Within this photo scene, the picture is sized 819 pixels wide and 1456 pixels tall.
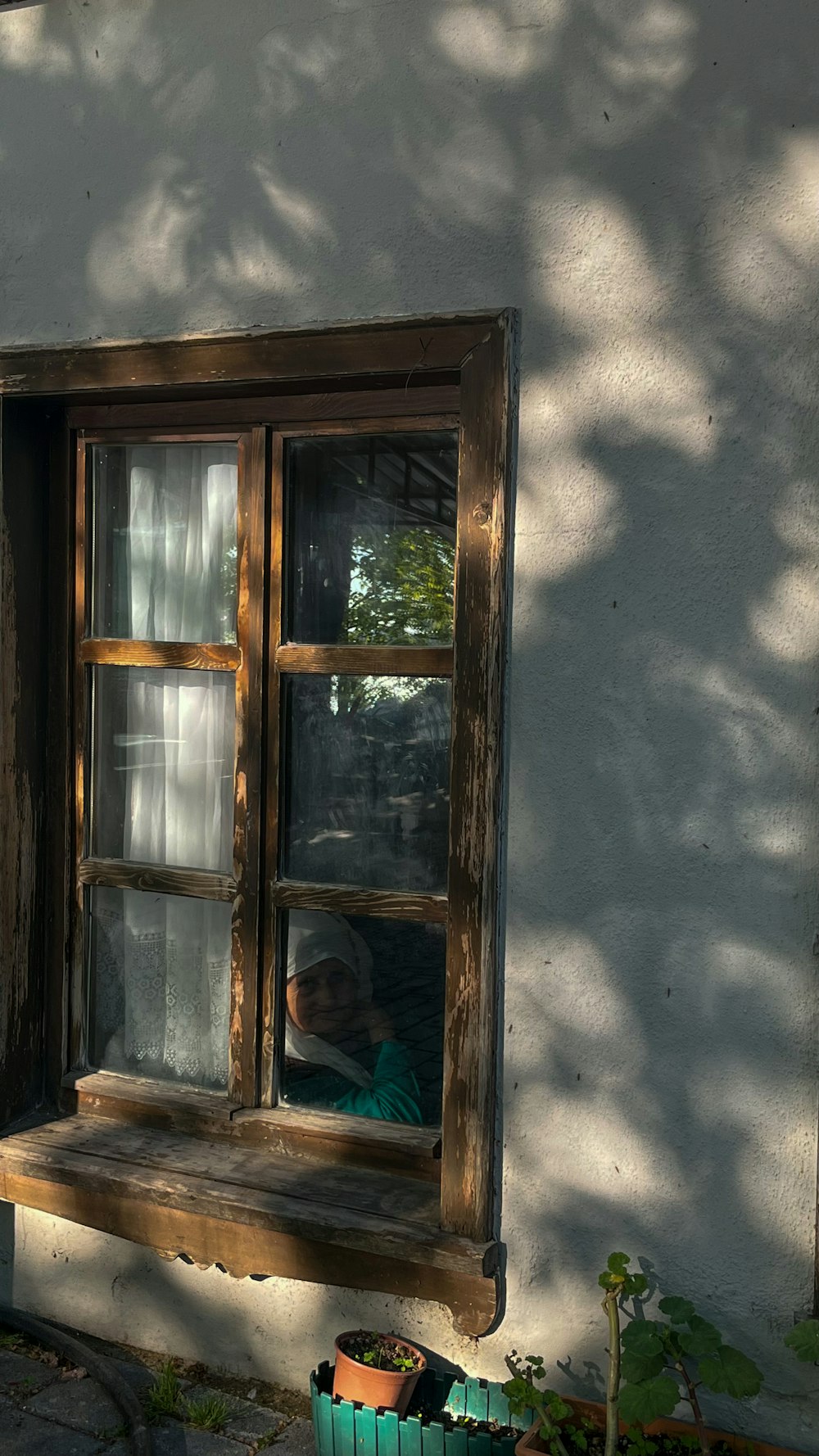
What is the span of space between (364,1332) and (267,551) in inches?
74.2

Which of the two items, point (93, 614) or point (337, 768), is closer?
point (337, 768)

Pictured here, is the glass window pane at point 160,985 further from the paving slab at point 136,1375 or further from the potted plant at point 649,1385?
the potted plant at point 649,1385

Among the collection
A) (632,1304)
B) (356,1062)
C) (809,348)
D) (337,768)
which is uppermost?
(809,348)

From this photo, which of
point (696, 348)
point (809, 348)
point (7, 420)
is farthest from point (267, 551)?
point (809, 348)

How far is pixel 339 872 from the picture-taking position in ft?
10.3

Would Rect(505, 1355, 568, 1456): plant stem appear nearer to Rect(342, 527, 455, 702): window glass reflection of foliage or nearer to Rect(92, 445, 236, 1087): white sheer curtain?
Rect(92, 445, 236, 1087): white sheer curtain

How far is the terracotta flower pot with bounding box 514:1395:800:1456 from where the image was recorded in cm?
253

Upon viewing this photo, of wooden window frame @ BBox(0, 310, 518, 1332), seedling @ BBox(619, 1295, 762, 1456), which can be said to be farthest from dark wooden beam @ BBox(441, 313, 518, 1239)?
seedling @ BBox(619, 1295, 762, 1456)

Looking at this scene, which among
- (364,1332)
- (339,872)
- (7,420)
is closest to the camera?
(364,1332)

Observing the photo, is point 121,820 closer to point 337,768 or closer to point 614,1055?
point 337,768

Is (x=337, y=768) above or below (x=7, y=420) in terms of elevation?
below

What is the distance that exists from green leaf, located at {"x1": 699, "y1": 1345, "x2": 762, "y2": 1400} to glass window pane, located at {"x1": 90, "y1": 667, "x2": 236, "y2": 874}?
1.62 metres

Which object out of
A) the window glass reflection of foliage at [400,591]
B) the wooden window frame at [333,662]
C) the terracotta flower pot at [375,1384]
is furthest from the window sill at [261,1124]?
the window glass reflection of foliage at [400,591]

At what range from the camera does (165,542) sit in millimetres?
3377
